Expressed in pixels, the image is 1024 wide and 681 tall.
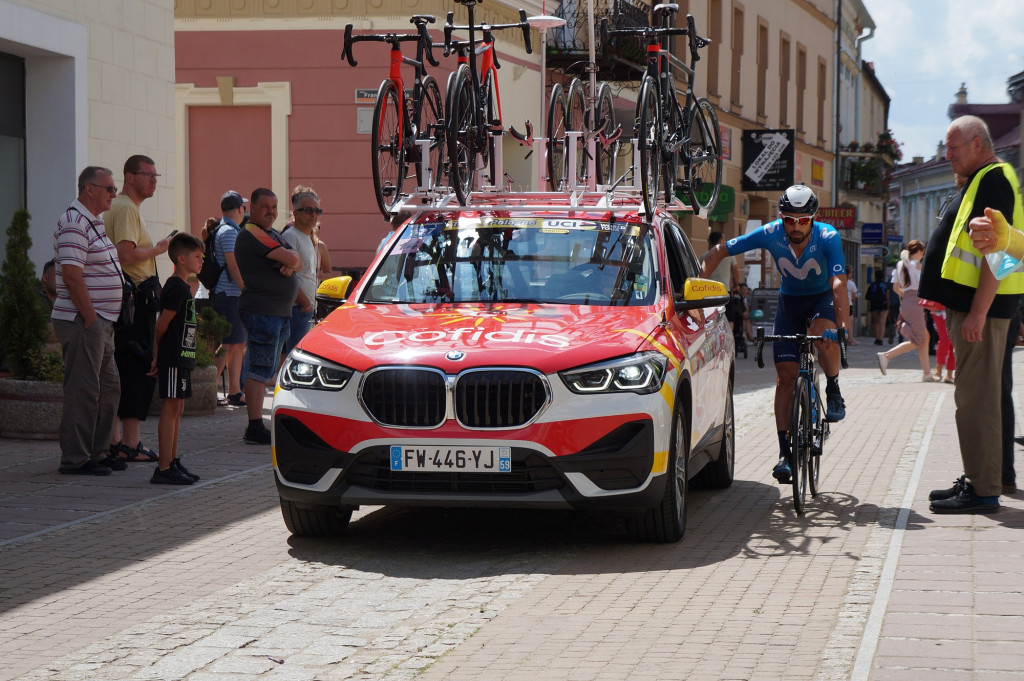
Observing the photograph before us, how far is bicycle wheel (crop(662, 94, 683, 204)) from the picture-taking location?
10.4 meters

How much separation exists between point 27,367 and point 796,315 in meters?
6.15

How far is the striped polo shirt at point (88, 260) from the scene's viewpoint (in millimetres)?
9555

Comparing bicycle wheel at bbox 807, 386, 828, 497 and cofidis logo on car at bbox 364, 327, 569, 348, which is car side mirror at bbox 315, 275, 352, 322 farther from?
bicycle wheel at bbox 807, 386, 828, 497

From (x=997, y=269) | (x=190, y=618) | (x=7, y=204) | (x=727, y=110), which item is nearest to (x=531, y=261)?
(x=997, y=269)

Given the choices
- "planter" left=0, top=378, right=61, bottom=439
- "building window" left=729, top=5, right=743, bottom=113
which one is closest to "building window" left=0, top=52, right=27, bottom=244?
"planter" left=0, top=378, right=61, bottom=439

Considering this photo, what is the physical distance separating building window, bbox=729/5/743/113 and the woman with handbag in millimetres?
16926

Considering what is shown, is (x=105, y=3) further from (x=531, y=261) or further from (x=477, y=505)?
(x=477, y=505)

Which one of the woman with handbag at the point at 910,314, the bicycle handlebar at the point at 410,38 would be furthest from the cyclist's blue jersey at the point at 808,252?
the woman with handbag at the point at 910,314

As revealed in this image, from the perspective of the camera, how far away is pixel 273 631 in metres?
5.77

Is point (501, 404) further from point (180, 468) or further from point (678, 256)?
point (180, 468)

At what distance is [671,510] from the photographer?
752 cm

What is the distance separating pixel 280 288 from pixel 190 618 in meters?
5.73

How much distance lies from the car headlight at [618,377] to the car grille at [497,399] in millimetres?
169

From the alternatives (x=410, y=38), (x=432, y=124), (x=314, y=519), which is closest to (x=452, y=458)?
(x=314, y=519)
